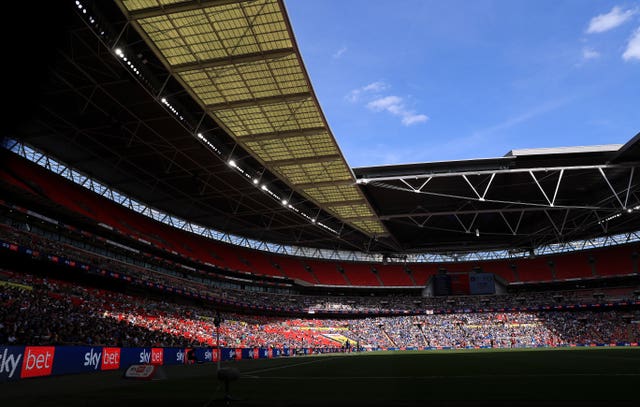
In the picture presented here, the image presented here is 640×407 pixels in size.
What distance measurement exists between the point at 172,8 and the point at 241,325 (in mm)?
39843

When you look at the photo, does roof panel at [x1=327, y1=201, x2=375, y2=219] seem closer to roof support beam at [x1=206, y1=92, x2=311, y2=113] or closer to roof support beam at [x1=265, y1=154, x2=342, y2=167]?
roof support beam at [x1=265, y1=154, x2=342, y2=167]

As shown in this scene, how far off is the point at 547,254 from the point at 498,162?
41.9m

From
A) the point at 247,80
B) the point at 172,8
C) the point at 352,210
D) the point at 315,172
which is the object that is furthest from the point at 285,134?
the point at 352,210

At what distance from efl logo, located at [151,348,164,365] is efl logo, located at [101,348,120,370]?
265 centimetres

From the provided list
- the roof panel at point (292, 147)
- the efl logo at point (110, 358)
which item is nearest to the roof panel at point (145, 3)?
the roof panel at point (292, 147)

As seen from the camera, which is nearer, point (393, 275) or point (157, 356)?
point (157, 356)

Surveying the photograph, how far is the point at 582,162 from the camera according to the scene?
115 feet

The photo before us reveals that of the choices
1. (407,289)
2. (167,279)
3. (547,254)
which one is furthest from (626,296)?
(167,279)

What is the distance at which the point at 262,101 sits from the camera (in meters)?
27.6

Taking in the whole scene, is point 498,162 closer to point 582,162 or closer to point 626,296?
point 582,162

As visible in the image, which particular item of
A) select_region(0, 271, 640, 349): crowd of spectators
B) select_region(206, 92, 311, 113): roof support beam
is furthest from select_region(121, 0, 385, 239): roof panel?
select_region(0, 271, 640, 349): crowd of spectators

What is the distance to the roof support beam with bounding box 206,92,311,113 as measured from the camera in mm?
26922

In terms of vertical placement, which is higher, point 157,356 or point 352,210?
point 352,210

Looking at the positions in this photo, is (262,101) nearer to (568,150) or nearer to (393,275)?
(568,150)
